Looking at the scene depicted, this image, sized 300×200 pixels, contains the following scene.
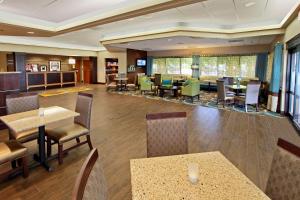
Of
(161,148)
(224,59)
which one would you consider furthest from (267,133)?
(224,59)

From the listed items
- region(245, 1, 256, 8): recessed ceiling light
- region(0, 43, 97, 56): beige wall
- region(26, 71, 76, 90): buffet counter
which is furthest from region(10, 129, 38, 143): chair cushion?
region(26, 71, 76, 90): buffet counter

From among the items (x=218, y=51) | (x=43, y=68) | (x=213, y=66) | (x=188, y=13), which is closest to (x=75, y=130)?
(x=188, y=13)

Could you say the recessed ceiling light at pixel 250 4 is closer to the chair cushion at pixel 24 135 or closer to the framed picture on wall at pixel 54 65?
the chair cushion at pixel 24 135

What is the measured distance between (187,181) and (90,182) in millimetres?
663

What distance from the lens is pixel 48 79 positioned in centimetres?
1245

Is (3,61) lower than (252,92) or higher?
higher

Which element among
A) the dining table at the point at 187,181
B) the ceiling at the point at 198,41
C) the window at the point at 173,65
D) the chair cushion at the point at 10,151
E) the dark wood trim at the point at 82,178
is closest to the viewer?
the dark wood trim at the point at 82,178

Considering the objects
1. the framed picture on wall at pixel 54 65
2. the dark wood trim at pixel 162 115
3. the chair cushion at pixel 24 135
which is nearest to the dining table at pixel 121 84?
the framed picture on wall at pixel 54 65

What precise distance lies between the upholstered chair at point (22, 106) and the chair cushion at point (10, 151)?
15.2 inches

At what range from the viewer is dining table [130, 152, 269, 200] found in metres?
1.20

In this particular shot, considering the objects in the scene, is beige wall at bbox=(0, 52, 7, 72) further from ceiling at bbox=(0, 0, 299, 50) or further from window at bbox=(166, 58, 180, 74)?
window at bbox=(166, 58, 180, 74)

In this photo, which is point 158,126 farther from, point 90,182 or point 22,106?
point 22,106

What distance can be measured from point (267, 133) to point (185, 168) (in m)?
3.88

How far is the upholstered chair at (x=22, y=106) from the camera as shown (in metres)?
3.05
